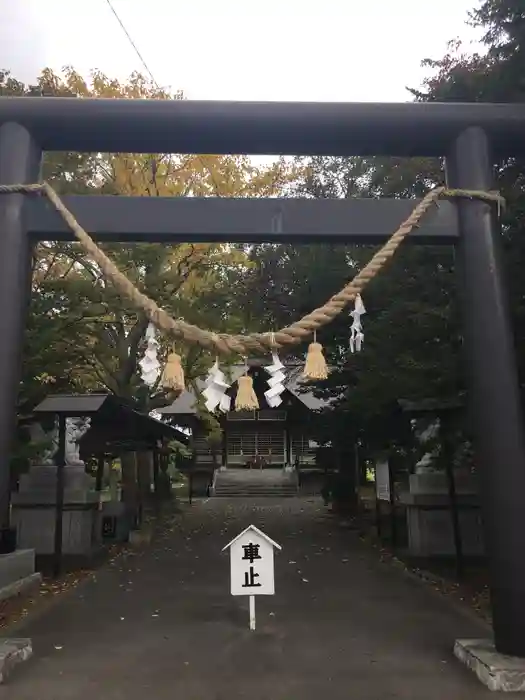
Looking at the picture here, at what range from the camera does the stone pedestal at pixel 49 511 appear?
38.0 ft

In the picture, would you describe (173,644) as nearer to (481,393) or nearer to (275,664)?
(275,664)

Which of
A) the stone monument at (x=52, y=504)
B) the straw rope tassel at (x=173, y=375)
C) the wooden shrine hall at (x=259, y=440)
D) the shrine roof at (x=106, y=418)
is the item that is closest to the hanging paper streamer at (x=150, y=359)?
the straw rope tassel at (x=173, y=375)

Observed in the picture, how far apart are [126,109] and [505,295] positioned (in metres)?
3.57

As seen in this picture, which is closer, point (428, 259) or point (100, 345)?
point (428, 259)

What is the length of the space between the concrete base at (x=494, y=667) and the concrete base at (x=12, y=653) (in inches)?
146

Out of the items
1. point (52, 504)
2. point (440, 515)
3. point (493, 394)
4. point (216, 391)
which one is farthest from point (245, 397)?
point (52, 504)

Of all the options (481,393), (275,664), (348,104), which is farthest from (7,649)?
(348,104)

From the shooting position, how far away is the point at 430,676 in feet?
16.4

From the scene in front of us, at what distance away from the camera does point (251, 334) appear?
4.70 metres

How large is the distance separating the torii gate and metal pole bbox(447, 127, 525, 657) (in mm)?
11

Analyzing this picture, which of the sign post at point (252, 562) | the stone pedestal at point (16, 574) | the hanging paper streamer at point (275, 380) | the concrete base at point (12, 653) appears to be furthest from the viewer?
the stone pedestal at point (16, 574)

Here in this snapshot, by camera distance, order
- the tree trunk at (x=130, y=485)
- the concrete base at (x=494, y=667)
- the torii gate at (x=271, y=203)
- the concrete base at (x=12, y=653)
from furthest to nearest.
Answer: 1. the tree trunk at (x=130, y=485)
2. the torii gate at (x=271, y=203)
3. the concrete base at (x=12, y=653)
4. the concrete base at (x=494, y=667)

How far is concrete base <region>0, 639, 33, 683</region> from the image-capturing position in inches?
194

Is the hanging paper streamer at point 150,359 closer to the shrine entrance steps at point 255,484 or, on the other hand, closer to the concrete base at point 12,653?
the concrete base at point 12,653
